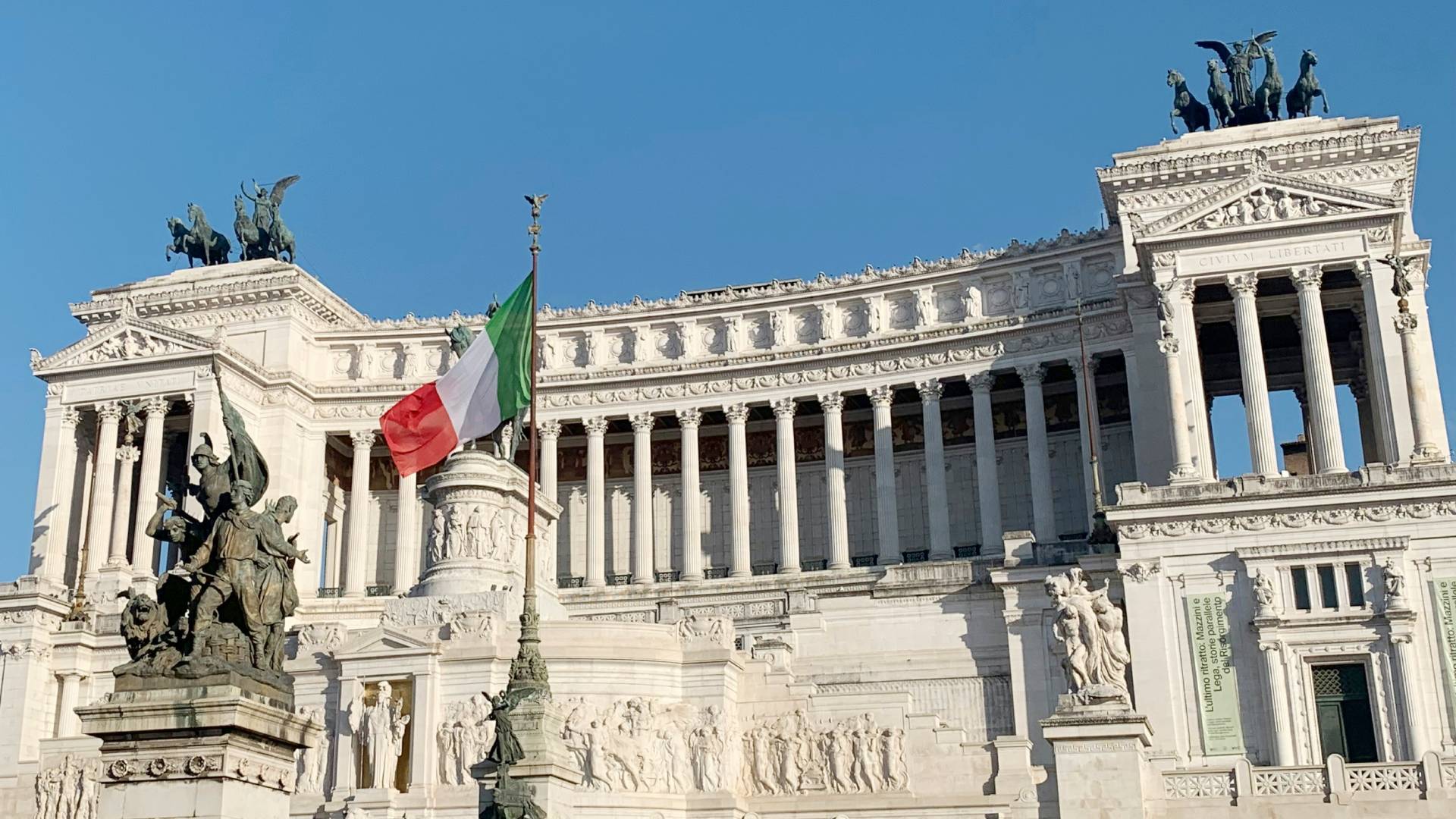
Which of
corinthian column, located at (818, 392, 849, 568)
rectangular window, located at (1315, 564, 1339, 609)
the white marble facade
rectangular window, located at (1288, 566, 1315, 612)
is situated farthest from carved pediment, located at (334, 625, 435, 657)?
corinthian column, located at (818, 392, 849, 568)

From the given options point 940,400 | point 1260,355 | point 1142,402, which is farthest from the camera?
point 940,400

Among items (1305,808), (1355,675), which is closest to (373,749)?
(1305,808)

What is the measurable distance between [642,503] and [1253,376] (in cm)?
2585

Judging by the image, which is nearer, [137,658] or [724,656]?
[137,658]

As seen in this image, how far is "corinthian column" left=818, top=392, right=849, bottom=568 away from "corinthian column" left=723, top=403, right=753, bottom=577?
132 inches

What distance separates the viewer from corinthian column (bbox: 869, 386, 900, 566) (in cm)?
6588

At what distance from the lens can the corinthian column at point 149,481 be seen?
2633 inches

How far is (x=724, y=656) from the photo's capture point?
40562mm

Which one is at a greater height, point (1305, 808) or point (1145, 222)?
point (1145, 222)

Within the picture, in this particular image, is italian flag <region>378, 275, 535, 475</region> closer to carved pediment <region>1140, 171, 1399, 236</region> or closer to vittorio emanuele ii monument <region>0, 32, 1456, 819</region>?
vittorio emanuele ii monument <region>0, 32, 1456, 819</region>

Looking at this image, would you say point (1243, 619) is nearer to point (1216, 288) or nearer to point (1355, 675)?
point (1355, 675)

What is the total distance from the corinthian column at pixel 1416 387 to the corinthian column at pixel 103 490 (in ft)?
159

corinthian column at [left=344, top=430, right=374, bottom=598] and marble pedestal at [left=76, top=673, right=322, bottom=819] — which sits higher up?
corinthian column at [left=344, top=430, right=374, bottom=598]

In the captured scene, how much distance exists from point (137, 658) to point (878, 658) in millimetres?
31886
